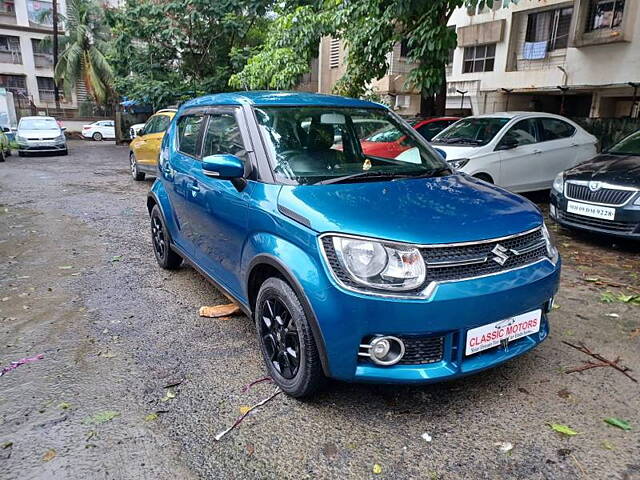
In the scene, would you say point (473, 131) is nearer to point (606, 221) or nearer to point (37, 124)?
point (606, 221)

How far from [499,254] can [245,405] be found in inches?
65.4

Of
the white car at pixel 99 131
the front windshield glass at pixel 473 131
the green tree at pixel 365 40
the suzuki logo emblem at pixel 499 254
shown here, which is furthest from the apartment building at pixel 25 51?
the suzuki logo emblem at pixel 499 254

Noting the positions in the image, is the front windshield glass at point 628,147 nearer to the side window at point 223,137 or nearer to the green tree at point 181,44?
the side window at point 223,137

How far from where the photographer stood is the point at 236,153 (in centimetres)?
332

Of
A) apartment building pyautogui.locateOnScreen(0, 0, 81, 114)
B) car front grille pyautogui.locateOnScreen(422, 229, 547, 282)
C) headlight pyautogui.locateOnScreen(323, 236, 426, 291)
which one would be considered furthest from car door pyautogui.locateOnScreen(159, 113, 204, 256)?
apartment building pyautogui.locateOnScreen(0, 0, 81, 114)

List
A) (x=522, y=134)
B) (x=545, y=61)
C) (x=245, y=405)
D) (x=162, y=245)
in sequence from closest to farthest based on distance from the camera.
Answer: (x=245, y=405) → (x=162, y=245) → (x=522, y=134) → (x=545, y=61)

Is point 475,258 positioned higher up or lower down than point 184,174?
lower down

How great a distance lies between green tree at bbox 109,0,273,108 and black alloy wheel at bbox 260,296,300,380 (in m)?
16.3

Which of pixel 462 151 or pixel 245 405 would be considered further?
pixel 462 151

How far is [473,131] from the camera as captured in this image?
8.00 metres

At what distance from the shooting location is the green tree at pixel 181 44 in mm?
17750

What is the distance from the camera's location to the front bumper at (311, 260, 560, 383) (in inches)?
90.0

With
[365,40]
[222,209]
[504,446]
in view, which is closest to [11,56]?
[365,40]

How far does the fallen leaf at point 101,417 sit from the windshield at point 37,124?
17.8 meters
